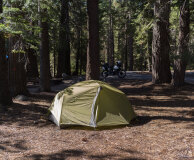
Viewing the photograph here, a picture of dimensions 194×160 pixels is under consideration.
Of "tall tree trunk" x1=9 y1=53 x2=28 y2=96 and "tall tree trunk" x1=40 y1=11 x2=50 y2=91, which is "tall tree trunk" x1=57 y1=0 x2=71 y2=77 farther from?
"tall tree trunk" x1=9 y1=53 x2=28 y2=96

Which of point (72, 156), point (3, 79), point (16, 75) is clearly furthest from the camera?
point (16, 75)

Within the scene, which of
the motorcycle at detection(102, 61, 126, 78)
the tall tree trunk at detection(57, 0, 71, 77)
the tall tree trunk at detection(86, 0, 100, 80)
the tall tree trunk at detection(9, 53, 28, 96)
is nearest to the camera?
the tall tree trunk at detection(86, 0, 100, 80)

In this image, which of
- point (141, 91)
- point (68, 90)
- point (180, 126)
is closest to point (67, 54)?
point (141, 91)

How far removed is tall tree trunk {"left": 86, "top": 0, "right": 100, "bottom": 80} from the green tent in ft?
9.90

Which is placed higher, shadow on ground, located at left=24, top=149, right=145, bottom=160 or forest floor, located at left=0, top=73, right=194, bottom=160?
forest floor, located at left=0, top=73, right=194, bottom=160

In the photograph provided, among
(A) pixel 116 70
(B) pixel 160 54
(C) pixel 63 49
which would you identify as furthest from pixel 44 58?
(A) pixel 116 70

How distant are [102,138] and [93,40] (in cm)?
539

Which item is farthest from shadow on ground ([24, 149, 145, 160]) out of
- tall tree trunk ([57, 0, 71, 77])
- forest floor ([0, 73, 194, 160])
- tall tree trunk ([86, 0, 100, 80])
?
tall tree trunk ([57, 0, 71, 77])

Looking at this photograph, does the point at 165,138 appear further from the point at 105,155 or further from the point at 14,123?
the point at 14,123

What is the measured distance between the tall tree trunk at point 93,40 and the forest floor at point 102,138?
99.5 inches

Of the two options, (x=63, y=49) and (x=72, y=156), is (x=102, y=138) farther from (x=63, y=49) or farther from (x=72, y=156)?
(x=63, y=49)

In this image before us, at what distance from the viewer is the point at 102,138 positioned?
5461 millimetres

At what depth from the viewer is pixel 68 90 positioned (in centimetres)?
707

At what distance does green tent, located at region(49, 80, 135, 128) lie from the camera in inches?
252
